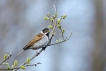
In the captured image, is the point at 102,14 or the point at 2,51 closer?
the point at 2,51

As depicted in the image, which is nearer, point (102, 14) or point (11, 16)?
point (11, 16)

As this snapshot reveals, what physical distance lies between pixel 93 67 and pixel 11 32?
15.4 feet

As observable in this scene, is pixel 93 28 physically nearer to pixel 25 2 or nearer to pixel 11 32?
pixel 25 2

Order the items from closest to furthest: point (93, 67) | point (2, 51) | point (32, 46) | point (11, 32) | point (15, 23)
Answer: point (32, 46) < point (2, 51) < point (11, 32) < point (15, 23) < point (93, 67)

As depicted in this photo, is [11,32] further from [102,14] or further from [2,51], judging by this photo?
[102,14]

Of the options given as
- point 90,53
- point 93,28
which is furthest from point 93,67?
point 93,28

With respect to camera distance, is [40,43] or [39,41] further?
[39,41]

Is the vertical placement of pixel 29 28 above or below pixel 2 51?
above

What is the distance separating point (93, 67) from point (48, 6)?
364 centimetres

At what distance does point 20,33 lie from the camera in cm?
1617

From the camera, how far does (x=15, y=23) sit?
1689 centimetres

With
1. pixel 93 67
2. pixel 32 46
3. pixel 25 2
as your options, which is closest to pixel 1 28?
pixel 25 2

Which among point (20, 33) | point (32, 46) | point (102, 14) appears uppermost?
point (102, 14)

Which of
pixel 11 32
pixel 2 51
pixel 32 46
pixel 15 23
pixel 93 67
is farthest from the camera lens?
pixel 93 67
